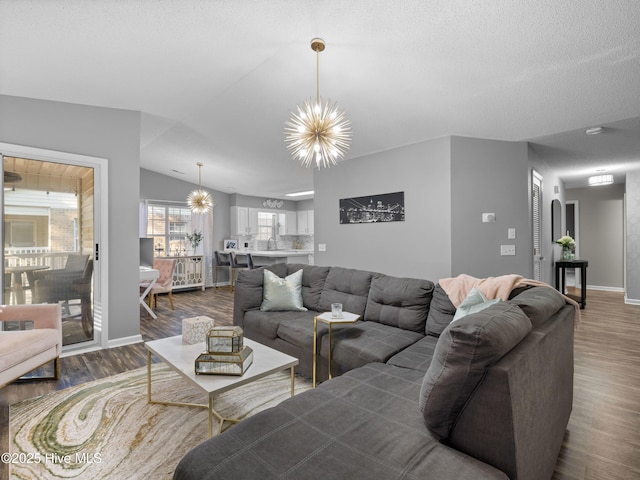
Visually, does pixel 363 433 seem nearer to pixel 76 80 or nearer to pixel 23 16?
pixel 23 16

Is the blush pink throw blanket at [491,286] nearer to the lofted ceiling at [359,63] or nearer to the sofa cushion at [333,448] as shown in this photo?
the sofa cushion at [333,448]

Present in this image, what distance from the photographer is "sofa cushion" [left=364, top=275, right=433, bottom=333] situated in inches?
107

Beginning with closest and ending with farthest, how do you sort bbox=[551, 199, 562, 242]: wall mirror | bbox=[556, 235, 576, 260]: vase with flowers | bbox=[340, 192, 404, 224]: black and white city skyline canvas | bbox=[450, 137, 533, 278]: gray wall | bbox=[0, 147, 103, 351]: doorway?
1. bbox=[0, 147, 103, 351]: doorway
2. bbox=[450, 137, 533, 278]: gray wall
3. bbox=[340, 192, 404, 224]: black and white city skyline canvas
4. bbox=[556, 235, 576, 260]: vase with flowers
5. bbox=[551, 199, 562, 242]: wall mirror

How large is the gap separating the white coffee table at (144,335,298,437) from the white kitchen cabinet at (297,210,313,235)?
23.6 ft

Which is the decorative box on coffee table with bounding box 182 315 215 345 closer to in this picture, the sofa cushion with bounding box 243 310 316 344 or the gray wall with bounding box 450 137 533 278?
the sofa cushion with bounding box 243 310 316 344

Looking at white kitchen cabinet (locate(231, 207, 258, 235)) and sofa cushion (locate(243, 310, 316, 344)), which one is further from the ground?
white kitchen cabinet (locate(231, 207, 258, 235))

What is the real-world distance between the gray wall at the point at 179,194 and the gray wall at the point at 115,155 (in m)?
3.68

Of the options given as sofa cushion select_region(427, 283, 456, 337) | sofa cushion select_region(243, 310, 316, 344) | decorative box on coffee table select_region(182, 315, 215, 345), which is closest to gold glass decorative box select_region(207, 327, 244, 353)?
decorative box on coffee table select_region(182, 315, 215, 345)

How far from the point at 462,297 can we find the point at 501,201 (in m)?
2.35

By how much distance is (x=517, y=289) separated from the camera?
2.27 meters

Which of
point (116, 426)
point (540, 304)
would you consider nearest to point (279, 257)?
point (116, 426)

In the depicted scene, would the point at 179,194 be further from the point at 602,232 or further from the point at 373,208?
the point at 602,232

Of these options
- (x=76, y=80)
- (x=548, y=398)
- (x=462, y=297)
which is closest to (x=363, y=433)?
(x=548, y=398)

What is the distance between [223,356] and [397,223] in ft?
10.9
